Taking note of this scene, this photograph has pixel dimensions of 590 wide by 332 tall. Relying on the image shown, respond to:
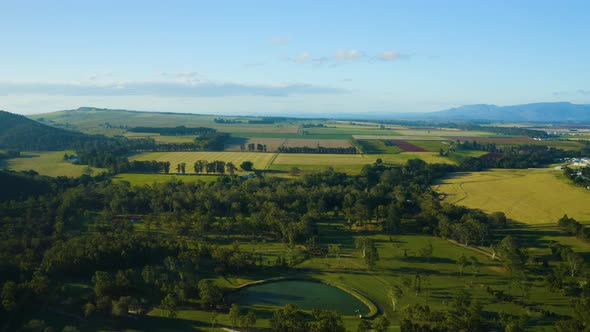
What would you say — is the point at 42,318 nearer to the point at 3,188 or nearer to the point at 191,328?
the point at 191,328

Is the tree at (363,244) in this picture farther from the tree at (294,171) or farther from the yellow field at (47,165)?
the yellow field at (47,165)

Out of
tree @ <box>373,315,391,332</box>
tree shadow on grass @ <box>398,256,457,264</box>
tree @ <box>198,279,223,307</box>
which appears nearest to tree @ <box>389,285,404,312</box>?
tree @ <box>373,315,391,332</box>

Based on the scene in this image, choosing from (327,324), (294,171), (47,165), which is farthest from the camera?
(47,165)

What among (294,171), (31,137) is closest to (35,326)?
(294,171)

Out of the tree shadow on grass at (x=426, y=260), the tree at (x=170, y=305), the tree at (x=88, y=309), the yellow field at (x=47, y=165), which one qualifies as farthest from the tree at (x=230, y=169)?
the tree at (x=88, y=309)

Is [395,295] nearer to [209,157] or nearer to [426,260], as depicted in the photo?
[426,260]

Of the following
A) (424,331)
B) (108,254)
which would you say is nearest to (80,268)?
(108,254)
